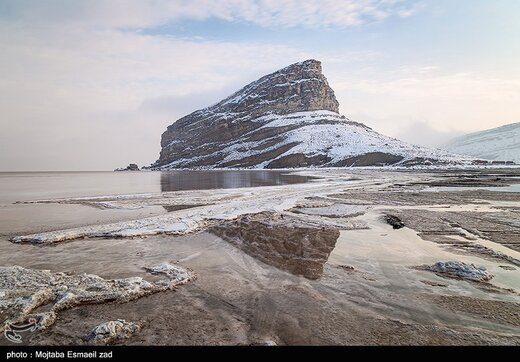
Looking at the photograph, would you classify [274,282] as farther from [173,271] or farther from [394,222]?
[394,222]

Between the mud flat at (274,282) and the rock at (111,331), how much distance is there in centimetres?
3

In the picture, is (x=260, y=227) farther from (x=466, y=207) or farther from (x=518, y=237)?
(x=466, y=207)

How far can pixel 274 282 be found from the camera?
833 cm

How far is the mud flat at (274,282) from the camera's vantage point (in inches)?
222

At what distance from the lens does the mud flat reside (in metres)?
5.64

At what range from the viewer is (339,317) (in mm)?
6203

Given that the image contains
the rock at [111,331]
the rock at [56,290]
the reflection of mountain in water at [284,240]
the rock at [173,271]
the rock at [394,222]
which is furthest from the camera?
the rock at [394,222]

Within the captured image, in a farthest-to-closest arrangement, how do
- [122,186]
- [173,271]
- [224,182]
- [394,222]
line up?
1. [224,182]
2. [122,186]
3. [394,222]
4. [173,271]

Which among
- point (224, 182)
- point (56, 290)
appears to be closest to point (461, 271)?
point (56, 290)

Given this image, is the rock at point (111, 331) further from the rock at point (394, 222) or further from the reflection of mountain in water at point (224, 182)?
the reflection of mountain in water at point (224, 182)

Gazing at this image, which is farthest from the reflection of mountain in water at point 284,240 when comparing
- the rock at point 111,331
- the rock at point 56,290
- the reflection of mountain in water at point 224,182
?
the reflection of mountain in water at point 224,182

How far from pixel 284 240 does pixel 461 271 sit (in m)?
6.25

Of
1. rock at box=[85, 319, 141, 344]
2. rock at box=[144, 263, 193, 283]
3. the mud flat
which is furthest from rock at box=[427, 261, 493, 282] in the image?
rock at box=[85, 319, 141, 344]
